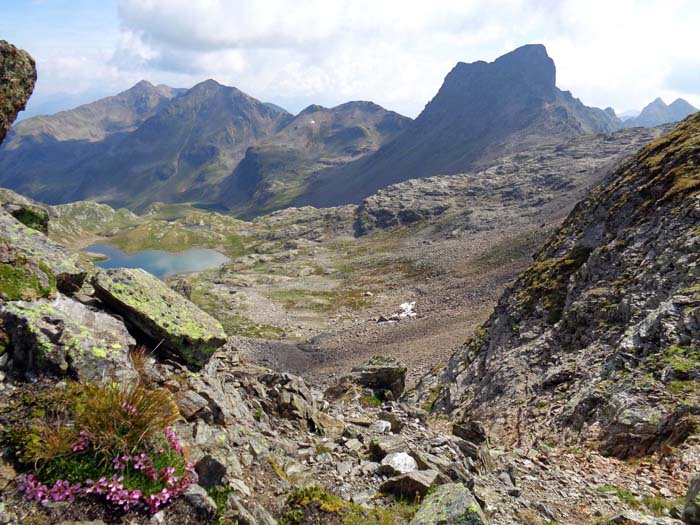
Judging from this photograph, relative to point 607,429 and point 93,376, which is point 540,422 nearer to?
point 607,429

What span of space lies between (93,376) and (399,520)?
820cm

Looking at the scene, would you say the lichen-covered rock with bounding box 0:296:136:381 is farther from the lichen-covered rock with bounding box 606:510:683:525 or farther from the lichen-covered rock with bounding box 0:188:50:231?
the lichen-covered rock with bounding box 606:510:683:525

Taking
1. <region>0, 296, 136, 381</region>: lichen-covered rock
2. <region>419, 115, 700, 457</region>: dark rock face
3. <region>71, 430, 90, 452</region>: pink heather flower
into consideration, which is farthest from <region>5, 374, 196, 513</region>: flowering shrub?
<region>419, 115, 700, 457</region>: dark rock face

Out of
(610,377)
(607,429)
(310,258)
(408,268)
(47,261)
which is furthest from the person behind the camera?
(310,258)

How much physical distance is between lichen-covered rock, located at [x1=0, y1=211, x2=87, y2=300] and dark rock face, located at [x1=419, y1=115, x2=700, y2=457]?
64.9 feet

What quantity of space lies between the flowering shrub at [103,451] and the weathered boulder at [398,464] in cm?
647

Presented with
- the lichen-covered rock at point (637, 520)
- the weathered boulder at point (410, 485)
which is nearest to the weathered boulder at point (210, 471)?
the weathered boulder at point (410, 485)

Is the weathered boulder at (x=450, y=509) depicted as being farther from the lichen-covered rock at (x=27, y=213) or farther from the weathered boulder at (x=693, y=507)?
the lichen-covered rock at (x=27, y=213)

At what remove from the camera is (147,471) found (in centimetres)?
749

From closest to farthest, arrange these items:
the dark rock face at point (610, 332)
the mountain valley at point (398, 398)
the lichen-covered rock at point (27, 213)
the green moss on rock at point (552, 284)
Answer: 1. the mountain valley at point (398, 398)
2. the dark rock face at point (610, 332)
3. the lichen-covered rock at point (27, 213)
4. the green moss on rock at point (552, 284)

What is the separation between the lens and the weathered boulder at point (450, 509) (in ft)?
28.6

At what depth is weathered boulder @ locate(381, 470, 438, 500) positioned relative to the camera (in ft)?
36.6

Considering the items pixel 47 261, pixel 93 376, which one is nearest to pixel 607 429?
pixel 93 376

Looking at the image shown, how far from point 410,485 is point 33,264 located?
41.1 feet
